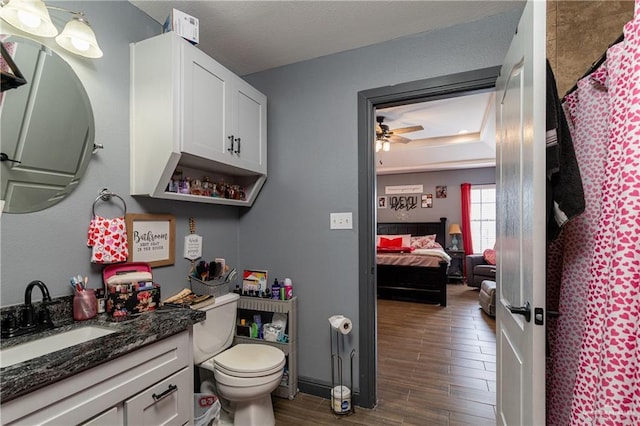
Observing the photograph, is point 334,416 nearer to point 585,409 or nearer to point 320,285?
point 320,285

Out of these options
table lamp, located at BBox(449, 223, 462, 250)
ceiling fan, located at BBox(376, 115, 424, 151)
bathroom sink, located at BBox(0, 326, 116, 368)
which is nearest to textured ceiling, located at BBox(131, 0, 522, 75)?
bathroom sink, located at BBox(0, 326, 116, 368)

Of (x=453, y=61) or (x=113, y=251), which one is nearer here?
(x=113, y=251)

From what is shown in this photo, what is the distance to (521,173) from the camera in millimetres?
1163

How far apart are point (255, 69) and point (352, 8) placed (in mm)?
1014

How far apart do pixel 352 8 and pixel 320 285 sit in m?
1.83

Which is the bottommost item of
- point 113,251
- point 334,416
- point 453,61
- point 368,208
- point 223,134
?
point 334,416

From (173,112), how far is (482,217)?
6848 mm

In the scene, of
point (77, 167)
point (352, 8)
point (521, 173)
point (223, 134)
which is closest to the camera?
point (521, 173)

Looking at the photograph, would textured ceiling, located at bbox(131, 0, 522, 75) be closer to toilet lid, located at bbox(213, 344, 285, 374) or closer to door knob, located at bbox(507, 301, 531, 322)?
door knob, located at bbox(507, 301, 531, 322)

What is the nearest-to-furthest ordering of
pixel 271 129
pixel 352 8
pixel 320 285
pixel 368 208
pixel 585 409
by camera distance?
pixel 585 409
pixel 352 8
pixel 368 208
pixel 320 285
pixel 271 129

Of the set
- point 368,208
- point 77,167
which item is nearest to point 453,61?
point 368,208

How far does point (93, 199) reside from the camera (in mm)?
1566

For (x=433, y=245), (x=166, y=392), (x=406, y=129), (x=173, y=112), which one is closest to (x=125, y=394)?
(x=166, y=392)

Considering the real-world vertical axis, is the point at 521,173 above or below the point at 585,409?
above
